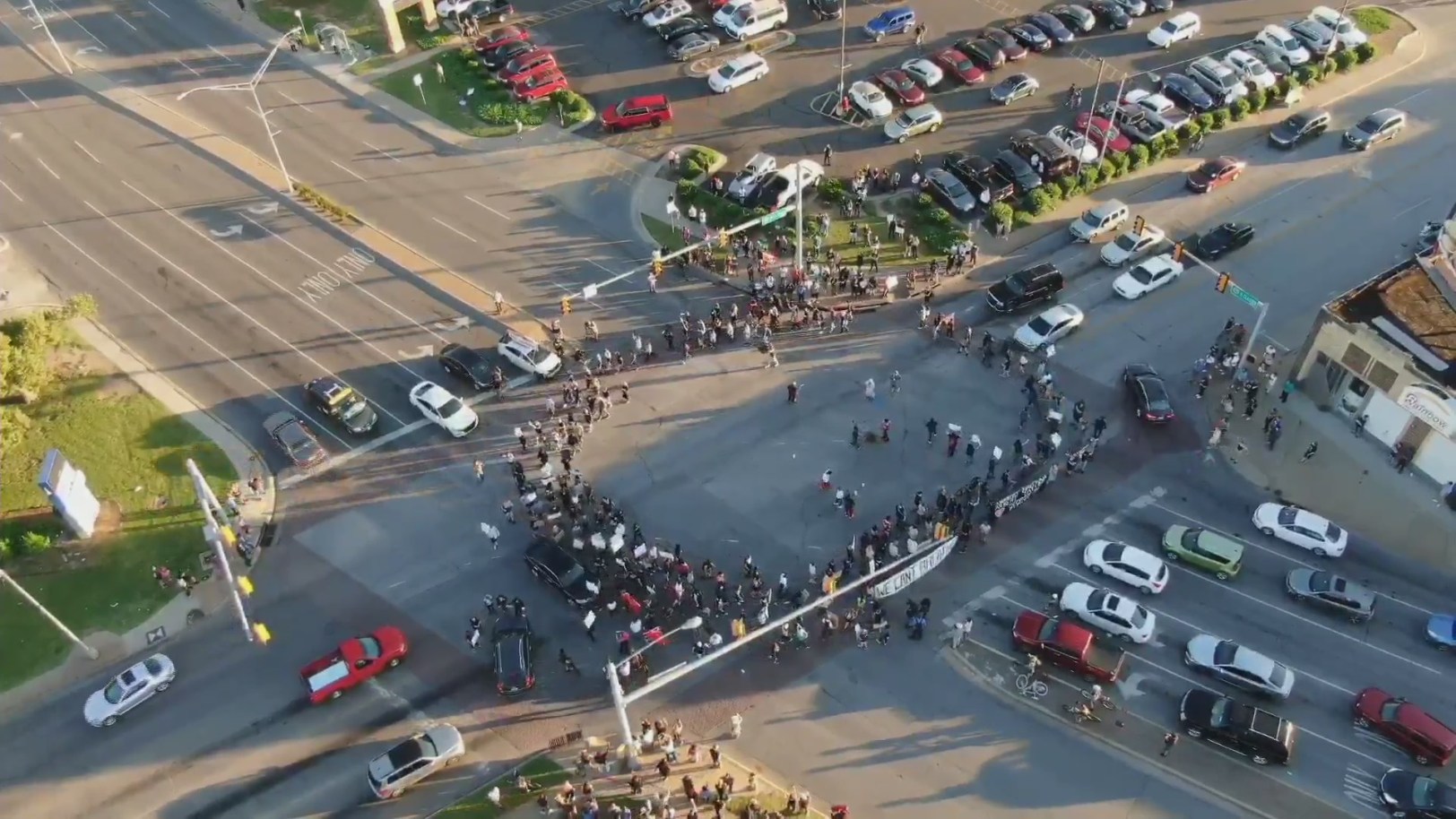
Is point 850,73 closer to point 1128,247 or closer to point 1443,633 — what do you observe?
point 1128,247

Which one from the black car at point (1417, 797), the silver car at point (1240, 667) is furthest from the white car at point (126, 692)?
the black car at point (1417, 797)

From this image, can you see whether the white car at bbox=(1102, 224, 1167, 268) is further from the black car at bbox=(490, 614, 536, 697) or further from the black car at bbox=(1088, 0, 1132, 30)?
the black car at bbox=(490, 614, 536, 697)

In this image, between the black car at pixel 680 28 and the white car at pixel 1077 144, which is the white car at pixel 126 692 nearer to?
the black car at pixel 680 28

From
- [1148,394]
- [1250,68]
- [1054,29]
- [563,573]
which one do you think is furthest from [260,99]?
[1250,68]

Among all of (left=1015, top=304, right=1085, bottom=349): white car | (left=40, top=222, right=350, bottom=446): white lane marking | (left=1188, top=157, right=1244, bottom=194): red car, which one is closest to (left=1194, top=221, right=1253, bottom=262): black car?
(left=1188, top=157, right=1244, bottom=194): red car

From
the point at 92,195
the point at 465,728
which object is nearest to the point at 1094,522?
the point at 465,728

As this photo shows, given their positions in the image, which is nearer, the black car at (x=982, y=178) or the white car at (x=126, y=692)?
the white car at (x=126, y=692)
